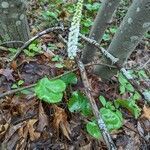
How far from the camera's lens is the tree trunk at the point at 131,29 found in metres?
2.42

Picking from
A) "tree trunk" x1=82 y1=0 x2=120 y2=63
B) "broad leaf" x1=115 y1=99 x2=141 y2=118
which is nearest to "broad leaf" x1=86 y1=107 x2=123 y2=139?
"broad leaf" x1=115 y1=99 x2=141 y2=118

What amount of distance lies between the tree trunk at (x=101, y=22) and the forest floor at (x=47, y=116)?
171mm

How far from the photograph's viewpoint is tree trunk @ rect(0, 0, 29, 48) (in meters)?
2.82

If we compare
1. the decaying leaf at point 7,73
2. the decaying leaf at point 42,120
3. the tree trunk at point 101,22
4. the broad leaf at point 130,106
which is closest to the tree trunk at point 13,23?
the decaying leaf at point 7,73

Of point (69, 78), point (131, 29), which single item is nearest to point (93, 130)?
point (69, 78)

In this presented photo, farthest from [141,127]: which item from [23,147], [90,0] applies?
[90,0]

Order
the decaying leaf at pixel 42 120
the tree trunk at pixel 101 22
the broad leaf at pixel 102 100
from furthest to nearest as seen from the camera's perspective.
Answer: the tree trunk at pixel 101 22, the broad leaf at pixel 102 100, the decaying leaf at pixel 42 120

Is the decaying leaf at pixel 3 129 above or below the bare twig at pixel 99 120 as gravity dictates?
below

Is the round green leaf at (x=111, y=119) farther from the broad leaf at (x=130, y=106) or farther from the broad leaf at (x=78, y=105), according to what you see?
the broad leaf at (x=130, y=106)

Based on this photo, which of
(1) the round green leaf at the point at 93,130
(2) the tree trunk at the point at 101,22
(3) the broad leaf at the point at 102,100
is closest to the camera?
(1) the round green leaf at the point at 93,130

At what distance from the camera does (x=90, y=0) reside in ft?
15.7

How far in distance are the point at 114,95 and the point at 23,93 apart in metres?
0.89

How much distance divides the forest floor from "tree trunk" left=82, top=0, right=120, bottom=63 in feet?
0.56

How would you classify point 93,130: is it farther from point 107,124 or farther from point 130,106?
point 130,106
